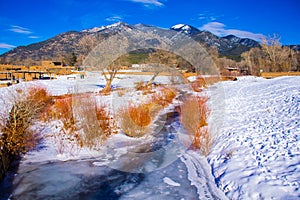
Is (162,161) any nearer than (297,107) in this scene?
Yes

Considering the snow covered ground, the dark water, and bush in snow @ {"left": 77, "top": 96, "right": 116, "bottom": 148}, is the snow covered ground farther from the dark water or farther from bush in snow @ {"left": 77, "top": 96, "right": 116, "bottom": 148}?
bush in snow @ {"left": 77, "top": 96, "right": 116, "bottom": 148}

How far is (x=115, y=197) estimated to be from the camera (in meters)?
4.02

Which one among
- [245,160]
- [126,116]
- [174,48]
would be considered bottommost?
[245,160]

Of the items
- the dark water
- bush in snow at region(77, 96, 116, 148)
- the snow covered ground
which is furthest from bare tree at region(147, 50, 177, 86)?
the dark water

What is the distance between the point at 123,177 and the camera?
4.81 m

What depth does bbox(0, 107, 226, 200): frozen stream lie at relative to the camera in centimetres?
414

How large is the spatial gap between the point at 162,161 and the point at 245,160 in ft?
6.29

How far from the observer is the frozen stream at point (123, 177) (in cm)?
414

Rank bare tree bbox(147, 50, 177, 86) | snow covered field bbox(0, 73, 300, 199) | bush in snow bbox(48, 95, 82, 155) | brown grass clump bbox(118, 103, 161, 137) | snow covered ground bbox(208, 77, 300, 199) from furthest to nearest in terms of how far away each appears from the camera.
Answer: bare tree bbox(147, 50, 177, 86) < brown grass clump bbox(118, 103, 161, 137) < bush in snow bbox(48, 95, 82, 155) < snow covered field bbox(0, 73, 300, 199) < snow covered ground bbox(208, 77, 300, 199)

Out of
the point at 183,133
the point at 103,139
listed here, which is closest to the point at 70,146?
the point at 103,139

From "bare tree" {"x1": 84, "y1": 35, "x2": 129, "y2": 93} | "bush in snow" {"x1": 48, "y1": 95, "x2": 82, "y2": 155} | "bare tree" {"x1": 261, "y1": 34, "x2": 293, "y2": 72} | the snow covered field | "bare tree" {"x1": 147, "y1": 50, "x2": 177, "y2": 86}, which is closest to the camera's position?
the snow covered field

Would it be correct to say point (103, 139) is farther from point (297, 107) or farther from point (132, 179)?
point (297, 107)

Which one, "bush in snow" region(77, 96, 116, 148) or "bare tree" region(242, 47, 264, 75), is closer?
"bush in snow" region(77, 96, 116, 148)

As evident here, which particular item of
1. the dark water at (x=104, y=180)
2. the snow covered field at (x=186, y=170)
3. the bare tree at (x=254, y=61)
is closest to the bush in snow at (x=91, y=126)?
the snow covered field at (x=186, y=170)
